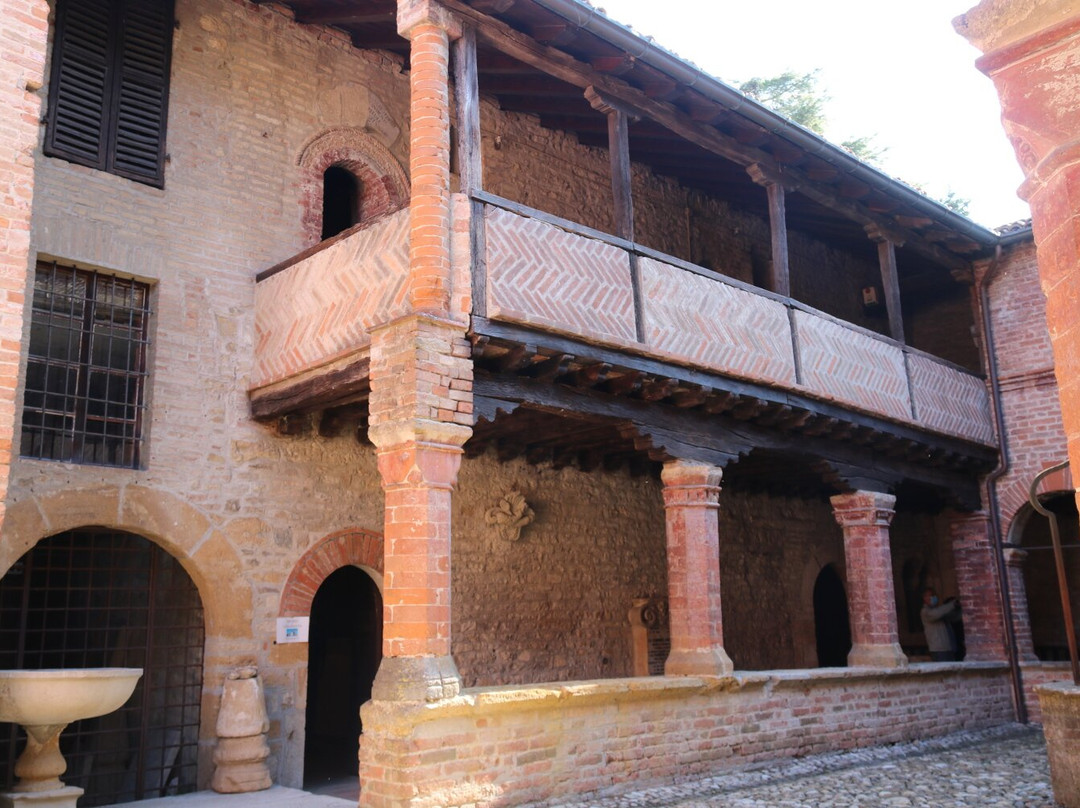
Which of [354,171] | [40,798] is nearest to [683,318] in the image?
[354,171]

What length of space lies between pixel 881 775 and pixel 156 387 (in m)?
7.06

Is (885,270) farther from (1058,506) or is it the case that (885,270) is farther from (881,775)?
(881,775)

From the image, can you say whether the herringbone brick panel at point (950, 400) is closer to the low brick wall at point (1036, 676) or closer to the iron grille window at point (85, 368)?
the low brick wall at point (1036, 676)

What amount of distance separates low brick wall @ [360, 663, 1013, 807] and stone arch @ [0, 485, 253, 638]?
2226 millimetres

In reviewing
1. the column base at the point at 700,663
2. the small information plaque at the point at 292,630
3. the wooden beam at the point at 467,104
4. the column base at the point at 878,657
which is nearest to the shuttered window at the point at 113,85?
the wooden beam at the point at 467,104

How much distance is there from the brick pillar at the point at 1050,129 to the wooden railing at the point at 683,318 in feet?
16.1

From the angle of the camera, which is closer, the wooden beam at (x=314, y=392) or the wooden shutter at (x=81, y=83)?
the wooden beam at (x=314, y=392)

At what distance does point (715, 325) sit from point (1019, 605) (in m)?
6.55

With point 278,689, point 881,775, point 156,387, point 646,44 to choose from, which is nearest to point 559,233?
point 646,44

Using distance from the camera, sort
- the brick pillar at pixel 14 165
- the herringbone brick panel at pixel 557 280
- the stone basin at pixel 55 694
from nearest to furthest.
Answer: the brick pillar at pixel 14 165 < the stone basin at pixel 55 694 < the herringbone brick panel at pixel 557 280

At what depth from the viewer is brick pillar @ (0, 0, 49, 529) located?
5.36 m

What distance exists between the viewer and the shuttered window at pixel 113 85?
844 cm

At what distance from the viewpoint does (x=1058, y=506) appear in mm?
14500

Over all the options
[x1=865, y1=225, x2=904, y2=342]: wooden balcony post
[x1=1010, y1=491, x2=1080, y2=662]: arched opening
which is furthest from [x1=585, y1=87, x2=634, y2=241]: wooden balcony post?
[x1=1010, y1=491, x2=1080, y2=662]: arched opening
